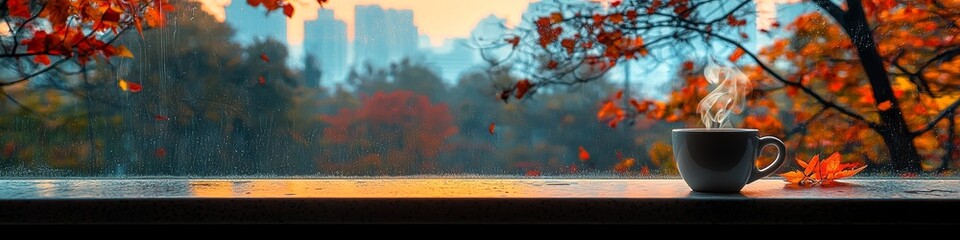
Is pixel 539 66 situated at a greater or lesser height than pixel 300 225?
greater

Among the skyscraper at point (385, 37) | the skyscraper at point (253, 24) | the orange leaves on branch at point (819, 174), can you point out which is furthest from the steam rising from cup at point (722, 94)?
the skyscraper at point (253, 24)

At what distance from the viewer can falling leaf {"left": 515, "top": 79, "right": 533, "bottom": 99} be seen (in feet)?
3.70

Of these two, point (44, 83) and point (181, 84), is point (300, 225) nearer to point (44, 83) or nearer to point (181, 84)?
point (181, 84)

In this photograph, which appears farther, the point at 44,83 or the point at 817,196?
the point at 44,83

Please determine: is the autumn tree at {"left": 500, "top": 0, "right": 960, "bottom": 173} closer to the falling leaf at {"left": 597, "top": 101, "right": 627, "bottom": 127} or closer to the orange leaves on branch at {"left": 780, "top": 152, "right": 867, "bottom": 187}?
the falling leaf at {"left": 597, "top": 101, "right": 627, "bottom": 127}

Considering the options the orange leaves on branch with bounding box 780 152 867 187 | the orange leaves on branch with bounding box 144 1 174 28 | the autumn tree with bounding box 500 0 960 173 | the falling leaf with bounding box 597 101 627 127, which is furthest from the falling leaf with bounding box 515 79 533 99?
the orange leaves on branch with bounding box 144 1 174 28

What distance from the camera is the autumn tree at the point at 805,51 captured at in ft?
3.70

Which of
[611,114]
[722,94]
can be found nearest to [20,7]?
[611,114]

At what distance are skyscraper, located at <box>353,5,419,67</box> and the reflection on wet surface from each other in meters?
0.18

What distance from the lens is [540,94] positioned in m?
1.13

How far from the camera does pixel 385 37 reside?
3.75ft

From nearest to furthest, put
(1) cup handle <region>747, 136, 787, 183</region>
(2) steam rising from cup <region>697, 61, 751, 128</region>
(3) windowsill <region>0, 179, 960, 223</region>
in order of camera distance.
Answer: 1. (3) windowsill <region>0, 179, 960, 223</region>
2. (1) cup handle <region>747, 136, 787, 183</region>
3. (2) steam rising from cup <region>697, 61, 751, 128</region>

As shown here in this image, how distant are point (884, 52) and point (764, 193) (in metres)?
0.36

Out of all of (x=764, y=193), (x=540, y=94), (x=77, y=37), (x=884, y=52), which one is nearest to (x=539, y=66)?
(x=540, y=94)
